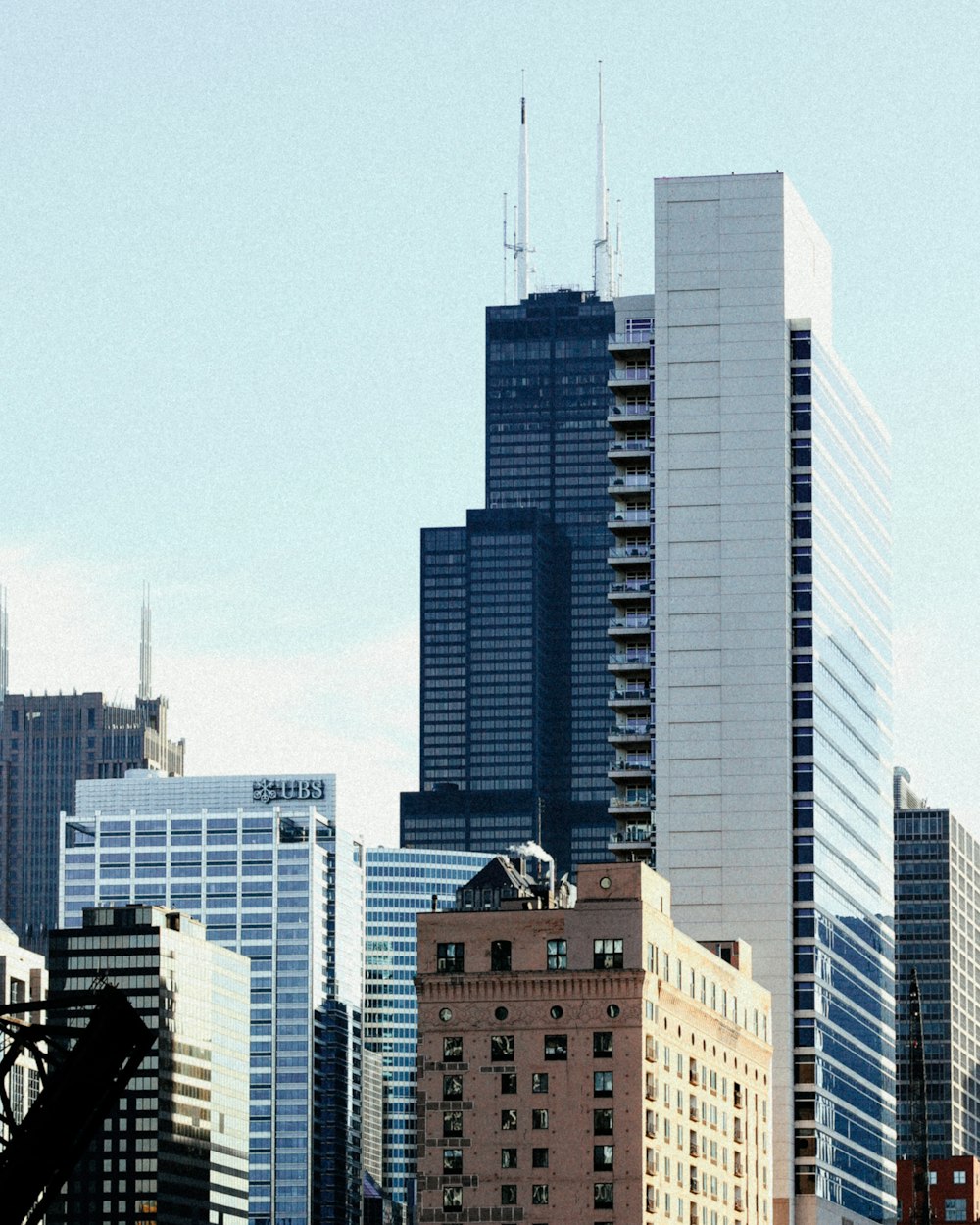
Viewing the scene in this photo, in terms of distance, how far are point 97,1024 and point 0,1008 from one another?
3.18 meters

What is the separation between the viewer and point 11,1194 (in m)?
69.1

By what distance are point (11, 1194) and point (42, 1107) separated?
204cm

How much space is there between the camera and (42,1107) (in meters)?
69.6

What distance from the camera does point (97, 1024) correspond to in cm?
7088

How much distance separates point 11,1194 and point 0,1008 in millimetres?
4349

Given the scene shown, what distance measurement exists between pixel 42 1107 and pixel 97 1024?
2385 mm

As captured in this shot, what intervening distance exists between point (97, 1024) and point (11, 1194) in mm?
4345
